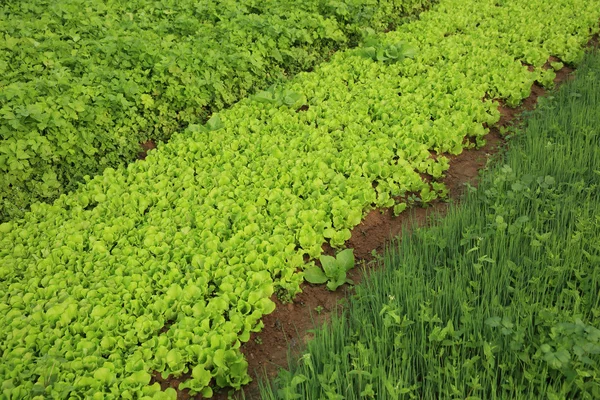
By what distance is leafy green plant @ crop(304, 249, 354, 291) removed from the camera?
4312mm

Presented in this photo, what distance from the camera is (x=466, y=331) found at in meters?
3.22

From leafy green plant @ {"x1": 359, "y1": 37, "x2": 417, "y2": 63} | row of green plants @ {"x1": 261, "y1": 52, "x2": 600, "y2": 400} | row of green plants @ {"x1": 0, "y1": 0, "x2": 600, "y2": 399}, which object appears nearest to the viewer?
row of green plants @ {"x1": 261, "y1": 52, "x2": 600, "y2": 400}

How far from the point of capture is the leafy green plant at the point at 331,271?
170 inches

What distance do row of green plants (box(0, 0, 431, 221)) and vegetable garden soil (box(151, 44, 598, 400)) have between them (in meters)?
0.62

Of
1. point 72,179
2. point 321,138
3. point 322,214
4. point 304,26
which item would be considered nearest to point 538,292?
point 322,214

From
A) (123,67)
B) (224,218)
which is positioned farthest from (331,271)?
(123,67)

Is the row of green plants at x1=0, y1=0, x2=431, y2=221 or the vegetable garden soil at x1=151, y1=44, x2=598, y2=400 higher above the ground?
the row of green plants at x1=0, y1=0, x2=431, y2=221

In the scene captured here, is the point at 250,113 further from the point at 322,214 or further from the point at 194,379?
the point at 194,379

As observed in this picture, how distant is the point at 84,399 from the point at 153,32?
16.2 ft

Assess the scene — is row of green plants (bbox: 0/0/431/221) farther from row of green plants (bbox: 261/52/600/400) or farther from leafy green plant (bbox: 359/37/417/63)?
row of green plants (bbox: 261/52/600/400)

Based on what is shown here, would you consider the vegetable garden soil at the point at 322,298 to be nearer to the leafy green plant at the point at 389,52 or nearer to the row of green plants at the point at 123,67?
the row of green plants at the point at 123,67

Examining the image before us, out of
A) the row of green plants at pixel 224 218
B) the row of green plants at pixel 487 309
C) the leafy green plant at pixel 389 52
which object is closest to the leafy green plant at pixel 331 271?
the row of green plants at pixel 224 218

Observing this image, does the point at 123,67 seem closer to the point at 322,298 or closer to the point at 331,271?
the point at 331,271

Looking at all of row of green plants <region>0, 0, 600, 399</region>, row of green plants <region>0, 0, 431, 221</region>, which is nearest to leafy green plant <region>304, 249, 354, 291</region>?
row of green plants <region>0, 0, 600, 399</region>
